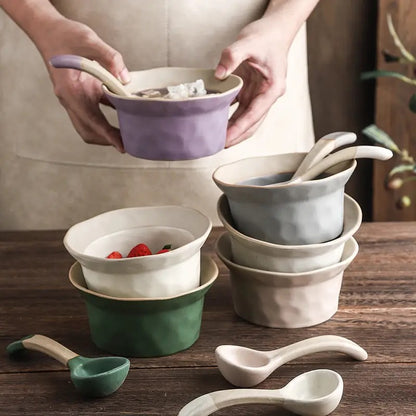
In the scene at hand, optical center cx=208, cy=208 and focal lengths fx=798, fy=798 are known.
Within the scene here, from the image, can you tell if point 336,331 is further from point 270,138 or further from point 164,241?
point 270,138

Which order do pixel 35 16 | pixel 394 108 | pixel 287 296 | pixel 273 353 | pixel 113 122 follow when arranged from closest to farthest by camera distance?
pixel 273 353, pixel 287 296, pixel 35 16, pixel 113 122, pixel 394 108

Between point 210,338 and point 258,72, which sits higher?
point 258,72

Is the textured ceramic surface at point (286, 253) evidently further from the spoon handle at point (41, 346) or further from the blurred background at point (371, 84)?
the blurred background at point (371, 84)

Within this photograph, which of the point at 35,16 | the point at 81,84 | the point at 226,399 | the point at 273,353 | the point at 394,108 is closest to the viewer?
the point at 226,399

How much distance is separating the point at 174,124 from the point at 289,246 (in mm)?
245

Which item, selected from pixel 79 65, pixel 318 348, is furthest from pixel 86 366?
pixel 79 65

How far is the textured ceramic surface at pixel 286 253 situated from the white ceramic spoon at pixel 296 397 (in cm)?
19

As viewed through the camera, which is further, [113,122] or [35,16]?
[113,122]

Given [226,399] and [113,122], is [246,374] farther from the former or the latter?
[113,122]

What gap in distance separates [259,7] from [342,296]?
0.75 m

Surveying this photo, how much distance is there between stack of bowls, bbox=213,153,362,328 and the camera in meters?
1.08

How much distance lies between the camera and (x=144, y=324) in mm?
1045

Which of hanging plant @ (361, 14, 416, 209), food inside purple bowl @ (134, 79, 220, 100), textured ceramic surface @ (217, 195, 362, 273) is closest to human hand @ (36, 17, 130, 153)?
food inside purple bowl @ (134, 79, 220, 100)

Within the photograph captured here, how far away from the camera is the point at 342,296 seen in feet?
3.96
